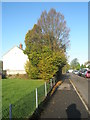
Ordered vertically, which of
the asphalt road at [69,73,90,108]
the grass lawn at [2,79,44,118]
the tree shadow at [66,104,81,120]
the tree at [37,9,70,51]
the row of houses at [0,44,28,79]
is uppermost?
the tree at [37,9,70,51]

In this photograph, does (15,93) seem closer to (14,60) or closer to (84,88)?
(84,88)

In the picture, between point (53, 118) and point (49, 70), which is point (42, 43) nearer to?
point (49, 70)

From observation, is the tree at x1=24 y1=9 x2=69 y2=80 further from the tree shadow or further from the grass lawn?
the tree shadow

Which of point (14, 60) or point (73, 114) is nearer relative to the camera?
point (73, 114)

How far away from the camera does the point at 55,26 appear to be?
3125 cm

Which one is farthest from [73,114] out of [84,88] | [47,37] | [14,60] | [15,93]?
[14,60]

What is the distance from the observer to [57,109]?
814 cm

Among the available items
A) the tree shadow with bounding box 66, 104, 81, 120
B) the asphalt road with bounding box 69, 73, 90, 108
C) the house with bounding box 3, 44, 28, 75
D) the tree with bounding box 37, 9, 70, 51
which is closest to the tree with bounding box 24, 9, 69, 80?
the tree with bounding box 37, 9, 70, 51

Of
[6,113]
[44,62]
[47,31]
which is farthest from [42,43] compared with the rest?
[6,113]

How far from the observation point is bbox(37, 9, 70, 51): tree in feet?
102

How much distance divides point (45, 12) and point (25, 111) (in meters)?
27.4

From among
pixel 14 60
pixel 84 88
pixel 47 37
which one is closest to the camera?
pixel 84 88

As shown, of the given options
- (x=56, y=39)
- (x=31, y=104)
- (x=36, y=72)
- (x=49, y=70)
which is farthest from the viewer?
(x=56, y=39)

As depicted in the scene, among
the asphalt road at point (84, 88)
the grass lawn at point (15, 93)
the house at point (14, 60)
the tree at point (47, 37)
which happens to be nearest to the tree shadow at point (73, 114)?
the asphalt road at point (84, 88)
